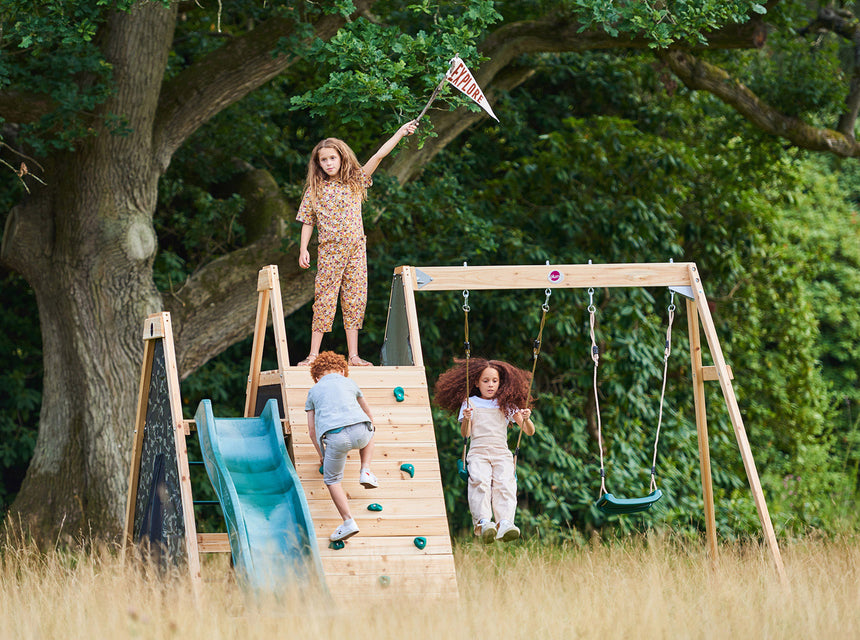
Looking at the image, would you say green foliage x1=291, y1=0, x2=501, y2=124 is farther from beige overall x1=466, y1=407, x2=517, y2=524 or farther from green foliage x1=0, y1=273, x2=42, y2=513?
green foliage x1=0, y1=273, x2=42, y2=513

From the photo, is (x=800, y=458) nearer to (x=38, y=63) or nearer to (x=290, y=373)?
(x=290, y=373)

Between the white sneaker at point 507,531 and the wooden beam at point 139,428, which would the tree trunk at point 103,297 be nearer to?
the wooden beam at point 139,428

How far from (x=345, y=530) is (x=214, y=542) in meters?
0.79

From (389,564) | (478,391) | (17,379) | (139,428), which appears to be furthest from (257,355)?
(17,379)

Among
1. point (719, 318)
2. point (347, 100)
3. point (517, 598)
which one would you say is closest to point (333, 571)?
point (517, 598)

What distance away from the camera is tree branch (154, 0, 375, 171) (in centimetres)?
800

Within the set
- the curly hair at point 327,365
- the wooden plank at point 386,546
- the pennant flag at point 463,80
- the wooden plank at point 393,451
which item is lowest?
the wooden plank at point 386,546

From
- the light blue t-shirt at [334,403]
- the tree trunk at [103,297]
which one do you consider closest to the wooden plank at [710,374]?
the light blue t-shirt at [334,403]

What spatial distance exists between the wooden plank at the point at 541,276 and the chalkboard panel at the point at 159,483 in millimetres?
1768

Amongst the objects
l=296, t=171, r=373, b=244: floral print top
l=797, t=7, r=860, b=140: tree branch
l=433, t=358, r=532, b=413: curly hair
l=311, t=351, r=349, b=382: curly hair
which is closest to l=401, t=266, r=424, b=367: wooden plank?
l=433, t=358, r=532, b=413: curly hair

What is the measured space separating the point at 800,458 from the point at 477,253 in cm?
573

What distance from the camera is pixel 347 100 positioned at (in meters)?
6.80

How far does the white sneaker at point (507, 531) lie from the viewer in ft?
20.0

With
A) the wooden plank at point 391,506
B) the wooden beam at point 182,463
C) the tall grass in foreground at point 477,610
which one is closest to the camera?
the tall grass in foreground at point 477,610
